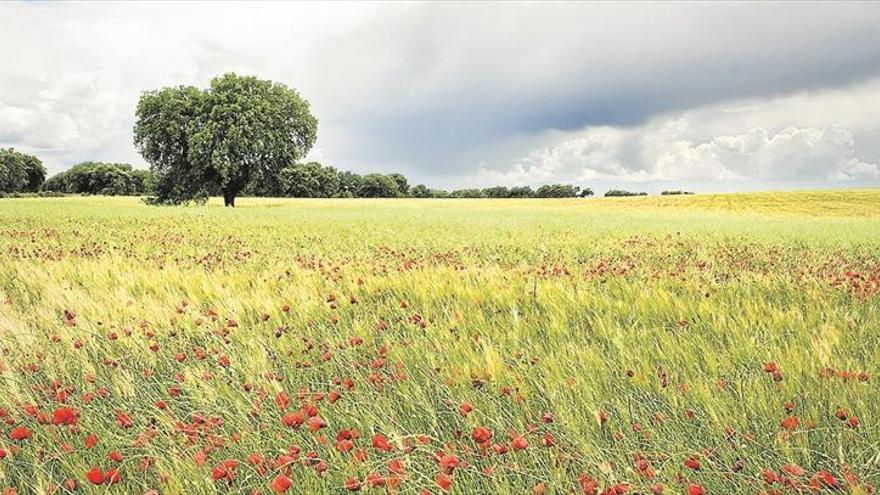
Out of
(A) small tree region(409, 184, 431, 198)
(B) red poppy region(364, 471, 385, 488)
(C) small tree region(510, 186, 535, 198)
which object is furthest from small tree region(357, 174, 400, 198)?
(B) red poppy region(364, 471, 385, 488)

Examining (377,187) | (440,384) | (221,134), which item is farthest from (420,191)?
(440,384)

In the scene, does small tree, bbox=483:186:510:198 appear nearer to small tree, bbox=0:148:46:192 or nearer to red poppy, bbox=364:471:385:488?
small tree, bbox=0:148:46:192

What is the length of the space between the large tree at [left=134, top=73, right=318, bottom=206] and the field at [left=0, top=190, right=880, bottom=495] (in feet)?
128

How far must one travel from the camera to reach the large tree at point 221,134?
43875 mm

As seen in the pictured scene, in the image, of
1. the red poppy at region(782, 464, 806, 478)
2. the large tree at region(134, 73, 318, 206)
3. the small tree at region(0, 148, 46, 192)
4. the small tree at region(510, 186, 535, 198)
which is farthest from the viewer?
→ the small tree at region(510, 186, 535, 198)

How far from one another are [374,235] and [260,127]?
107ft

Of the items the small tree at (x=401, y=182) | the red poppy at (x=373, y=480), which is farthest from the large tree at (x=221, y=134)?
the small tree at (x=401, y=182)

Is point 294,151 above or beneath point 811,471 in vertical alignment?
above

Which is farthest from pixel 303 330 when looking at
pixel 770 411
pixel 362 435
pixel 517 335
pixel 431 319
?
pixel 770 411

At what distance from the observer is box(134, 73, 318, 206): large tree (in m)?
43.9

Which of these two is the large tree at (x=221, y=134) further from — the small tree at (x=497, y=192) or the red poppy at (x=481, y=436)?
the small tree at (x=497, y=192)

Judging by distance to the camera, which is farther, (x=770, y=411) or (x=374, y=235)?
(x=374, y=235)

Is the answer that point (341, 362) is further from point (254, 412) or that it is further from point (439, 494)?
point (439, 494)

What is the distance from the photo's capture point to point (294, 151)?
4706 centimetres
